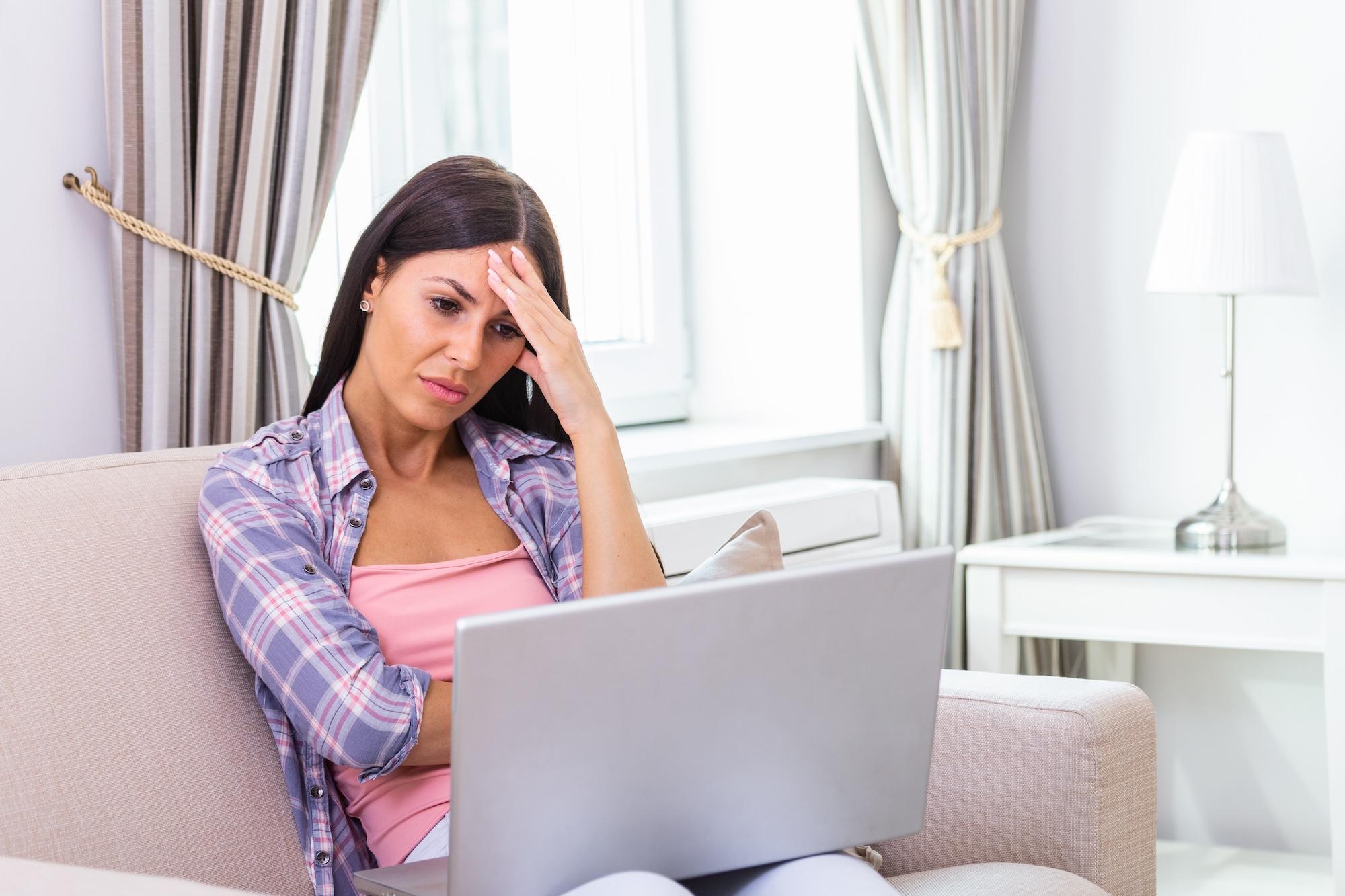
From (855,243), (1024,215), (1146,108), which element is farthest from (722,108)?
(1146,108)

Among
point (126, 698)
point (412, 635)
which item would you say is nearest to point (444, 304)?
point (412, 635)

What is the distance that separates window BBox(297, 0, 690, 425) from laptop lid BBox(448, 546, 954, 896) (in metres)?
1.32

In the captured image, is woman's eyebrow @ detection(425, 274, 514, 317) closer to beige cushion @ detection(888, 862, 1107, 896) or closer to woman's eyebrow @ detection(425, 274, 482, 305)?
woman's eyebrow @ detection(425, 274, 482, 305)

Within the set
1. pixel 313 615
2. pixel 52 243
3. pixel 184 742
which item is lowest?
pixel 184 742

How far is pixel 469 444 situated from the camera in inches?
57.7

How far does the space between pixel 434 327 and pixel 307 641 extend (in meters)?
0.33

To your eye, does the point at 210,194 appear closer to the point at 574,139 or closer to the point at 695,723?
the point at 695,723

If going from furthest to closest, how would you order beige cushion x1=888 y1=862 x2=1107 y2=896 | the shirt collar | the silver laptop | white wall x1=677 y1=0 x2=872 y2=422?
white wall x1=677 y1=0 x2=872 y2=422 < the shirt collar < beige cushion x1=888 y1=862 x2=1107 y2=896 < the silver laptop

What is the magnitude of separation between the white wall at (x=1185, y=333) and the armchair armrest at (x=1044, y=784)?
117 cm

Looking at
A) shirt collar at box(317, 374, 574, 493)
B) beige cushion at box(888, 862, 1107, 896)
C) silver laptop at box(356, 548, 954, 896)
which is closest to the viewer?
silver laptop at box(356, 548, 954, 896)

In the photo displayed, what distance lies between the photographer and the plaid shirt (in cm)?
112

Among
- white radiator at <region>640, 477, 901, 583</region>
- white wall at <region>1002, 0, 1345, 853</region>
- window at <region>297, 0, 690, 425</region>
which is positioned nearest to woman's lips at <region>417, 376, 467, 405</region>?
white radiator at <region>640, 477, 901, 583</region>

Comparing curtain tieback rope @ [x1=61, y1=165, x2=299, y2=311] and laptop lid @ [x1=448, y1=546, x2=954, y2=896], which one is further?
curtain tieback rope @ [x1=61, y1=165, x2=299, y2=311]

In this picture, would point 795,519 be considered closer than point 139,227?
No
